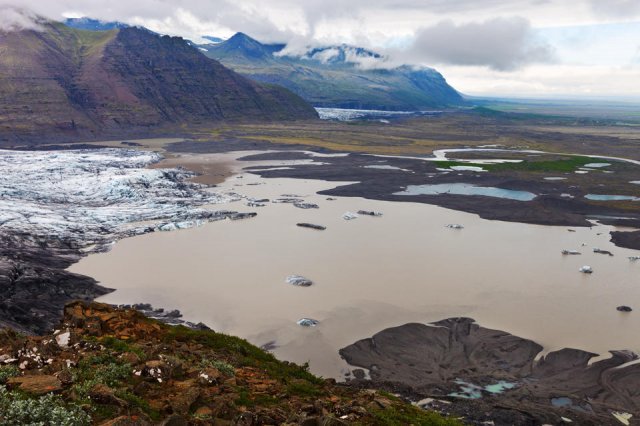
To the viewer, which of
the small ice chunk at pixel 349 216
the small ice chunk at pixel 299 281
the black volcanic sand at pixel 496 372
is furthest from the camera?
the small ice chunk at pixel 349 216

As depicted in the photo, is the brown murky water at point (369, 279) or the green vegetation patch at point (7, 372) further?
the brown murky water at point (369, 279)

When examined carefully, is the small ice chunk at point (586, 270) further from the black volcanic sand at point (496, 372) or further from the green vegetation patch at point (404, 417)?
the green vegetation patch at point (404, 417)

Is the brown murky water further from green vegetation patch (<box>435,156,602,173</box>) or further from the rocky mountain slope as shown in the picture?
the rocky mountain slope

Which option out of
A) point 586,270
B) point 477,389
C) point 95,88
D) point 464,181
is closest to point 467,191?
point 464,181

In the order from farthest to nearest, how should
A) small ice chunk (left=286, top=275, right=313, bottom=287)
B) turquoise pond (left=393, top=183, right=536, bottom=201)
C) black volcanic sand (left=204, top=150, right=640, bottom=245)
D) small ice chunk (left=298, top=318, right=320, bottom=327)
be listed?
turquoise pond (left=393, top=183, right=536, bottom=201)
black volcanic sand (left=204, top=150, right=640, bottom=245)
small ice chunk (left=286, top=275, right=313, bottom=287)
small ice chunk (left=298, top=318, right=320, bottom=327)

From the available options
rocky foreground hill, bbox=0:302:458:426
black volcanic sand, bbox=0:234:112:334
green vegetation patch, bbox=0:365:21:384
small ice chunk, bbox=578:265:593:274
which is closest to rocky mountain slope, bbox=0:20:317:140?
black volcanic sand, bbox=0:234:112:334

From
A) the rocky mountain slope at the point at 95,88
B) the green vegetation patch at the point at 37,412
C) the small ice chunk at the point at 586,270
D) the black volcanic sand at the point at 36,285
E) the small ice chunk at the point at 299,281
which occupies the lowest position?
the small ice chunk at the point at 586,270

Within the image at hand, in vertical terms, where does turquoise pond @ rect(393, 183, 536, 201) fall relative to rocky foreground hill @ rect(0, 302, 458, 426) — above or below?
below

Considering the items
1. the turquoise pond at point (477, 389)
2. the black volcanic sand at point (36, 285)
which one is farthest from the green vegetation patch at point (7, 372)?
the turquoise pond at point (477, 389)
